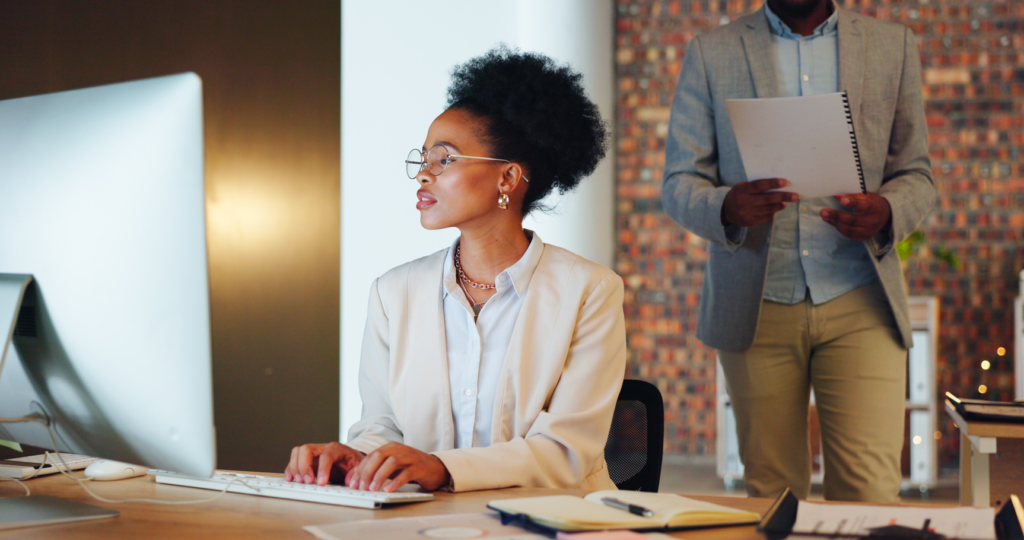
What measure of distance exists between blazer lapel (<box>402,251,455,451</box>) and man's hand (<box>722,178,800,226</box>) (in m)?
0.73

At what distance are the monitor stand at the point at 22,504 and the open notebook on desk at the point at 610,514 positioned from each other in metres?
0.49

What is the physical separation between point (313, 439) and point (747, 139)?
5.15 feet

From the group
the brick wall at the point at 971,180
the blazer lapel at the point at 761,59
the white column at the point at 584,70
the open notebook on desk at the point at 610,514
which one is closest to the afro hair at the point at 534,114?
the blazer lapel at the point at 761,59

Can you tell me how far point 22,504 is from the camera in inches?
40.3

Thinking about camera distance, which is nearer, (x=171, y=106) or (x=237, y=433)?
(x=171, y=106)

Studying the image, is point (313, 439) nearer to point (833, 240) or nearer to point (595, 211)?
point (833, 240)

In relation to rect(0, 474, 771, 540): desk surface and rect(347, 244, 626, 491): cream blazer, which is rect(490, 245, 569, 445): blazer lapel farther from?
rect(0, 474, 771, 540): desk surface

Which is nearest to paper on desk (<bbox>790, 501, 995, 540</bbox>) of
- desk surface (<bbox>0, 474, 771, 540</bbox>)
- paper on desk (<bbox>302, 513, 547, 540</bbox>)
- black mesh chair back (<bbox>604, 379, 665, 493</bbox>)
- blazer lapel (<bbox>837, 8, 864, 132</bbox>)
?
desk surface (<bbox>0, 474, 771, 540</bbox>)

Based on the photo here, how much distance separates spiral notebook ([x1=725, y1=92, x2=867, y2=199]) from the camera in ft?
5.57

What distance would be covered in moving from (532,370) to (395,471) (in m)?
0.36

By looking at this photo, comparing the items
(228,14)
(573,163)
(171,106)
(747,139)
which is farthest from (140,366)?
(228,14)

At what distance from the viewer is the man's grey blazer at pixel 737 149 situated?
188 cm

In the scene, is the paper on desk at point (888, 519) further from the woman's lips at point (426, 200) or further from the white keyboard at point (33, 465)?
the white keyboard at point (33, 465)

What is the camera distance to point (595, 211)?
4.51m
